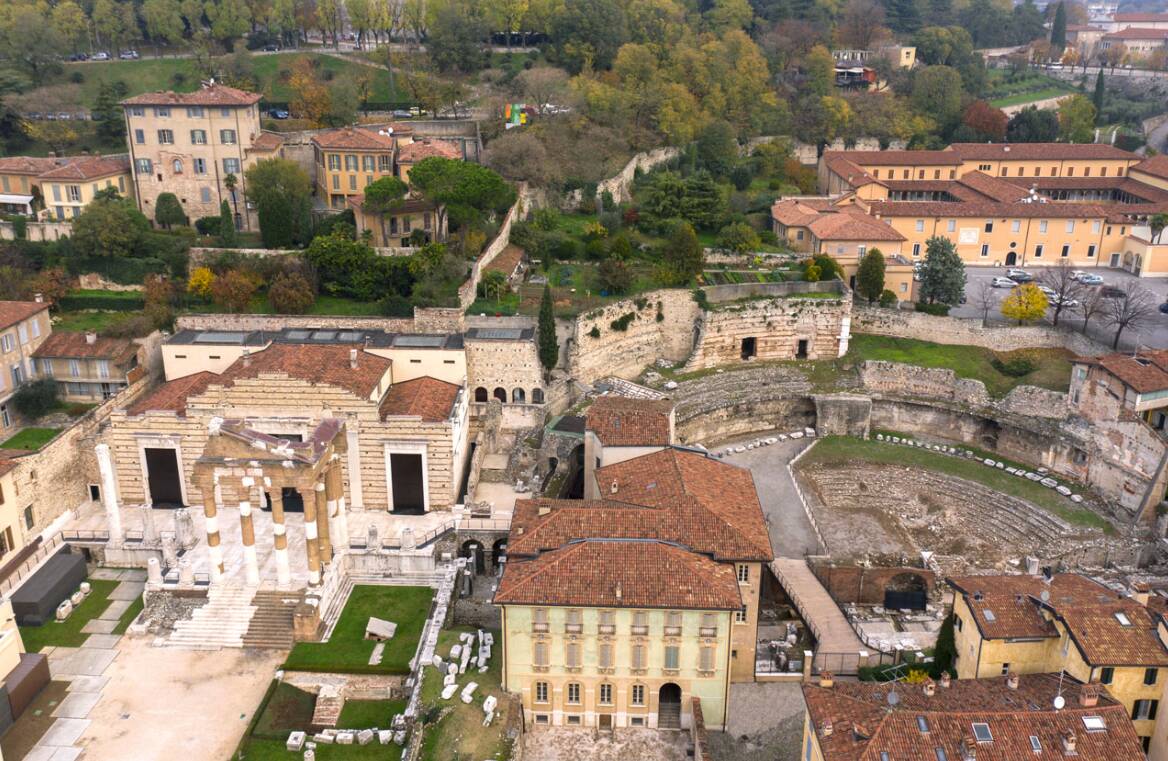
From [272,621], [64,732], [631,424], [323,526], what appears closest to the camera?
[64,732]

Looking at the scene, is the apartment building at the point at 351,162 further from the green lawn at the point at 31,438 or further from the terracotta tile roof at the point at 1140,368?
the terracotta tile roof at the point at 1140,368

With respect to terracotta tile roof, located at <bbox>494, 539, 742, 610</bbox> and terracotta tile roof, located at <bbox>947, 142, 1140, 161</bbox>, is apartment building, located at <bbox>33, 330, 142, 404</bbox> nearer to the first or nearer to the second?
terracotta tile roof, located at <bbox>494, 539, 742, 610</bbox>

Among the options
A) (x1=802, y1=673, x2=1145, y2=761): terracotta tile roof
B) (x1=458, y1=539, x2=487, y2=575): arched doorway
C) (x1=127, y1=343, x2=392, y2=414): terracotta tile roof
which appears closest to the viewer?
(x1=802, y1=673, x2=1145, y2=761): terracotta tile roof

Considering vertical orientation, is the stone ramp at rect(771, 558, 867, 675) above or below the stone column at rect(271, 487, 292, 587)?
below

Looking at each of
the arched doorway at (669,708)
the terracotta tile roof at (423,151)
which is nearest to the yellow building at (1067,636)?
the arched doorway at (669,708)

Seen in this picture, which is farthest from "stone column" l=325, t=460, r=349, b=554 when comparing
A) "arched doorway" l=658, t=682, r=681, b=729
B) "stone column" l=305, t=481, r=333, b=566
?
"arched doorway" l=658, t=682, r=681, b=729

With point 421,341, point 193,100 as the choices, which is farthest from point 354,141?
point 421,341

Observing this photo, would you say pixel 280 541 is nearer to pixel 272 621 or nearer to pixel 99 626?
pixel 272 621
